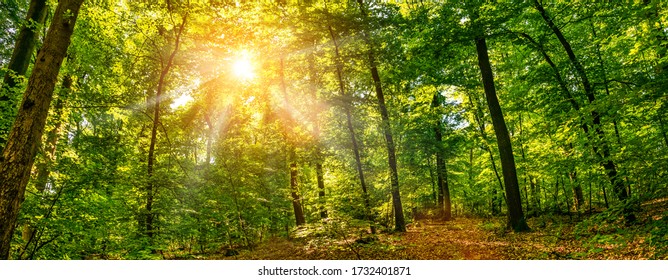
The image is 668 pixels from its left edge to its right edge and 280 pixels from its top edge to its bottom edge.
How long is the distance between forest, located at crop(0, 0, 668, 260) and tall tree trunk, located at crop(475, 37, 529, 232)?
5cm

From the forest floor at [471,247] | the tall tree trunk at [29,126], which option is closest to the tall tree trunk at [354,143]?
the forest floor at [471,247]

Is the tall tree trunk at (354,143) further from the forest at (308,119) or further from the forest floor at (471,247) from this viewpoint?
the forest floor at (471,247)

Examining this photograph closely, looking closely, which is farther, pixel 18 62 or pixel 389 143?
pixel 389 143

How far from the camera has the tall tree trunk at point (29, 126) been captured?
3.80 metres

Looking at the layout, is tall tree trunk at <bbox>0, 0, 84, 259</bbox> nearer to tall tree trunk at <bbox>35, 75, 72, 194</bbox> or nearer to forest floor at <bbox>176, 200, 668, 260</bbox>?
tall tree trunk at <bbox>35, 75, 72, 194</bbox>

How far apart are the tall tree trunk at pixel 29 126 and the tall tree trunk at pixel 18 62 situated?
2048mm

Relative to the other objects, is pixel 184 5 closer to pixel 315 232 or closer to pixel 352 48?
pixel 352 48

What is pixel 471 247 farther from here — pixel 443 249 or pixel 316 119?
pixel 316 119

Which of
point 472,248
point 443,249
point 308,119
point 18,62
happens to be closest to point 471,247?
point 472,248

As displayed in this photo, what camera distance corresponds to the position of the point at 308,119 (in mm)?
12938

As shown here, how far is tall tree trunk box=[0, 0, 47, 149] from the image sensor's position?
571cm

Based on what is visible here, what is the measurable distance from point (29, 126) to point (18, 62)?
429cm
